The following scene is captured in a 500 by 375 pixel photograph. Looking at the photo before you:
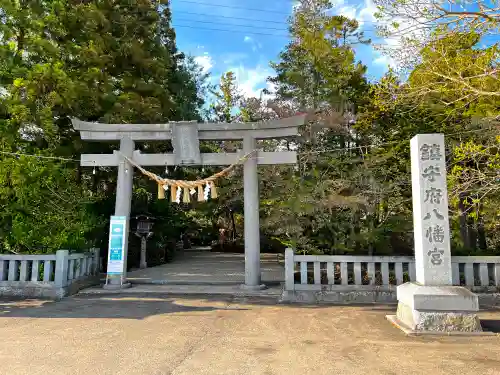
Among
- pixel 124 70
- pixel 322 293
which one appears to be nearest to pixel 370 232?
pixel 322 293

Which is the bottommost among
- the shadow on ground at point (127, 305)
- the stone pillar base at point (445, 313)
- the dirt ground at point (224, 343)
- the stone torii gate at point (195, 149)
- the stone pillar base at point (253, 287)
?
the shadow on ground at point (127, 305)

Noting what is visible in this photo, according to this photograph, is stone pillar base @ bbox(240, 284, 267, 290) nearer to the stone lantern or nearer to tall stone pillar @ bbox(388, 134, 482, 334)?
tall stone pillar @ bbox(388, 134, 482, 334)

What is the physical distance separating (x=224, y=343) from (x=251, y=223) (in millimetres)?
4514

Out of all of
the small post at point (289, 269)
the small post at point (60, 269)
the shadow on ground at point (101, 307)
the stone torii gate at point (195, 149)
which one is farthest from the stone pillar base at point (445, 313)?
the small post at point (60, 269)

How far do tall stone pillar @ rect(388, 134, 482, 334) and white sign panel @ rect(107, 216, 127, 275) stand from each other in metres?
6.10

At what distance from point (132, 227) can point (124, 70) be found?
239 inches

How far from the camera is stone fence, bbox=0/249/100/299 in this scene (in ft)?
25.4

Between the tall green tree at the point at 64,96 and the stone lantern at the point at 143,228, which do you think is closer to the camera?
the tall green tree at the point at 64,96

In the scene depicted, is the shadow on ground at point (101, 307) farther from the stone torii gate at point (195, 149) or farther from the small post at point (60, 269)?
the stone torii gate at point (195, 149)

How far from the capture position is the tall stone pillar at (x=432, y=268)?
5066 millimetres

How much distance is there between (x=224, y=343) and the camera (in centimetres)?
456

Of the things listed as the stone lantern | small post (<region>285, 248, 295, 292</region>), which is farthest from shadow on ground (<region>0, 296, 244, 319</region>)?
the stone lantern

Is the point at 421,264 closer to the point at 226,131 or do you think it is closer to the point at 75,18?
the point at 226,131

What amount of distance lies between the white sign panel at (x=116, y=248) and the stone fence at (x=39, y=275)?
31.5 inches
